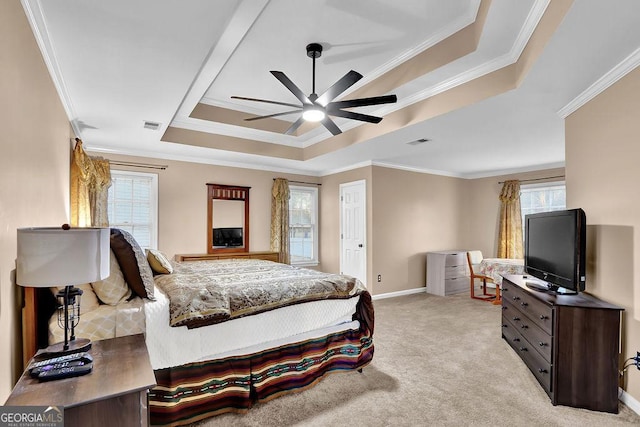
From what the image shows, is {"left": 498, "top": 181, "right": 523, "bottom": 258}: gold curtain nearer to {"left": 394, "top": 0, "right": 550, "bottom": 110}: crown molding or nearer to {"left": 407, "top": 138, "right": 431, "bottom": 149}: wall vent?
{"left": 407, "top": 138, "right": 431, "bottom": 149}: wall vent

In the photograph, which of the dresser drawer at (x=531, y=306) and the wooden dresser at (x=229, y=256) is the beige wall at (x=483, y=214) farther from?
the wooden dresser at (x=229, y=256)

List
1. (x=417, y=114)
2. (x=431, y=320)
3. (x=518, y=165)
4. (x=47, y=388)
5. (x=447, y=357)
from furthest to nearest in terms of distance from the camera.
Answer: (x=518, y=165) → (x=431, y=320) → (x=417, y=114) → (x=447, y=357) → (x=47, y=388)

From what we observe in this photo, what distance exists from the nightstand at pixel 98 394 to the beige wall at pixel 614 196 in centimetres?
306

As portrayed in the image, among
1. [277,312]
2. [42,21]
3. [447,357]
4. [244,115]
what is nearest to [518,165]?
Result: [447,357]

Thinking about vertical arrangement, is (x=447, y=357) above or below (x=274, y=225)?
below

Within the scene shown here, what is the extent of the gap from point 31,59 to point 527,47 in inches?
130

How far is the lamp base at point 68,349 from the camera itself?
153 cm

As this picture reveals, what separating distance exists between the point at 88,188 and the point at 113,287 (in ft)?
10.1

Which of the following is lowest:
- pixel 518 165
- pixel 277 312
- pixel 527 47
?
pixel 277 312

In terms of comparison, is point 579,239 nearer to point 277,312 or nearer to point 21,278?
point 277,312

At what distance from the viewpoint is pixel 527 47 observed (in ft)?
8.01

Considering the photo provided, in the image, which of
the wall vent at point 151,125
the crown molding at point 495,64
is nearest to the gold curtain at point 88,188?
the wall vent at point 151,125

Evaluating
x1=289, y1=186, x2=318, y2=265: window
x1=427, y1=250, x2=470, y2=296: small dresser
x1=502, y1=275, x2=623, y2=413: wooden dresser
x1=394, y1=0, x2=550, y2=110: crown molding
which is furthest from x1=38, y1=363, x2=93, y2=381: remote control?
x1=427, y1=250, x2=470, y2=296: small dresser

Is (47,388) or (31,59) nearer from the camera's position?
(47,388)
